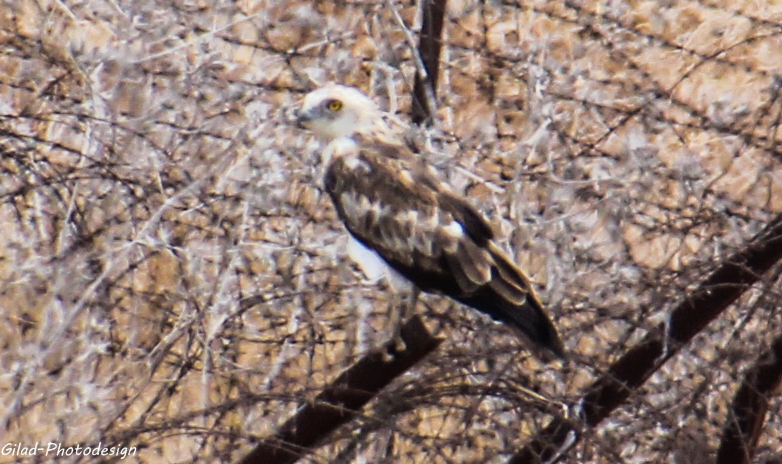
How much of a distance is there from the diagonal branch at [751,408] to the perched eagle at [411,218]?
0.58 metres

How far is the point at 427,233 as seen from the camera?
4.07 meters

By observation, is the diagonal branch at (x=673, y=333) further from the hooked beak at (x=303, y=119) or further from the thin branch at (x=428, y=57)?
the hooked beak at (x=303, y=119)

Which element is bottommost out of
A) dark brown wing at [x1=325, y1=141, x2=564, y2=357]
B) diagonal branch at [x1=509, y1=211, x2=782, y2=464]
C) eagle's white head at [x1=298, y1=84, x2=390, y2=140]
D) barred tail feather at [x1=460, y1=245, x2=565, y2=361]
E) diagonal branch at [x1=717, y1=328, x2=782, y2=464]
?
diagonal branch at [x1=717, y1=328, x2=782, y2=464]

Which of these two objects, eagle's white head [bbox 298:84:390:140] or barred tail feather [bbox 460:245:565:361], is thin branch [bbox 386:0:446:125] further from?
barred tail feather [bbox 460:245:565:361]

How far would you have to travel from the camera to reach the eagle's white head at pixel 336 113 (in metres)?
4.46

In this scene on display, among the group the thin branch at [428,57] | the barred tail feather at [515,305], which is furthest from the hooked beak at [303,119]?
the barred tail feather at [515,305]

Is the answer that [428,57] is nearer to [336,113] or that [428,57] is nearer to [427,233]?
[336,113]

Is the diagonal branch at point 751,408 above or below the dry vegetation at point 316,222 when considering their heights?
below

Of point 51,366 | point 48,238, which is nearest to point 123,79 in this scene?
point 48,238

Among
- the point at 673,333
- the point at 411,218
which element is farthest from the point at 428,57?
the point at 673,333

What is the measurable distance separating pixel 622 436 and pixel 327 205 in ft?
5.40

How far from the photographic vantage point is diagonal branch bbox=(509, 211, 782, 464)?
3537 millimetres

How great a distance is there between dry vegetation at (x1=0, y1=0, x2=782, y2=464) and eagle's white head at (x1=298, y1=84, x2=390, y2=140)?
125 mm

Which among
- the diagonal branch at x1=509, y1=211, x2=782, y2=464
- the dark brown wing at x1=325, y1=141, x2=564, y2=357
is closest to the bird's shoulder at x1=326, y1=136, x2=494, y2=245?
the dark brown wing at x1=325, y1=141, x2=564, y2=357
